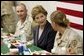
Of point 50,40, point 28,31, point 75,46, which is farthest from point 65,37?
point 28,31

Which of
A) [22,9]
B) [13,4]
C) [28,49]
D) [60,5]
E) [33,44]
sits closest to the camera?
[28,49]

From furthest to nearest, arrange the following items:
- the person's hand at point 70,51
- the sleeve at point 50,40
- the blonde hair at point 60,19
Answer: the sleeve at point 50,40 < the blonde hair at point 60,19 < the person's hand at point 70,51

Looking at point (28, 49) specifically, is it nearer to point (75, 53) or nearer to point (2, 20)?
point (75, 53)

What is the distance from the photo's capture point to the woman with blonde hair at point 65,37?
263 centimetres

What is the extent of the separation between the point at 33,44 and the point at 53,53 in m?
0.68

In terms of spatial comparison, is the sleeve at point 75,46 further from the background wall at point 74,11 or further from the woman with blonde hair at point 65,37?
Result: the background wall at point 74,11

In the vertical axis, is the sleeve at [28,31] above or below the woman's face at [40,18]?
below

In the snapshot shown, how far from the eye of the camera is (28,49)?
2889 mm

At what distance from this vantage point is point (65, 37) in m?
2.74

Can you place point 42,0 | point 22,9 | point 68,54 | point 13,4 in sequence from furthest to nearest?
point 13,4 < point 42,0 < point 22,9 < point 68,54

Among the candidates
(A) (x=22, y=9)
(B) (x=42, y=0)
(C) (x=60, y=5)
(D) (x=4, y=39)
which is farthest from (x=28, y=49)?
(B) (x=42, y=0)

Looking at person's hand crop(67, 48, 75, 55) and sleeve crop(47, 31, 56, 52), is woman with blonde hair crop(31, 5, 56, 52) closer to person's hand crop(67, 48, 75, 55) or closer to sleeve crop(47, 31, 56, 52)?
sleeve crop(47, 31, 56, 52)

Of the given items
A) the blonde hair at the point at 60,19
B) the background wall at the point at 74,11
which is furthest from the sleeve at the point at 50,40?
the background wall at the point at 74,11

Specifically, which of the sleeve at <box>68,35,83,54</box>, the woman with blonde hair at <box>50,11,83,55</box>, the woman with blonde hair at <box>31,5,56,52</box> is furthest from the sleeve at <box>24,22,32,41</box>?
the sleeve at <box>68,35,83,54</box>
